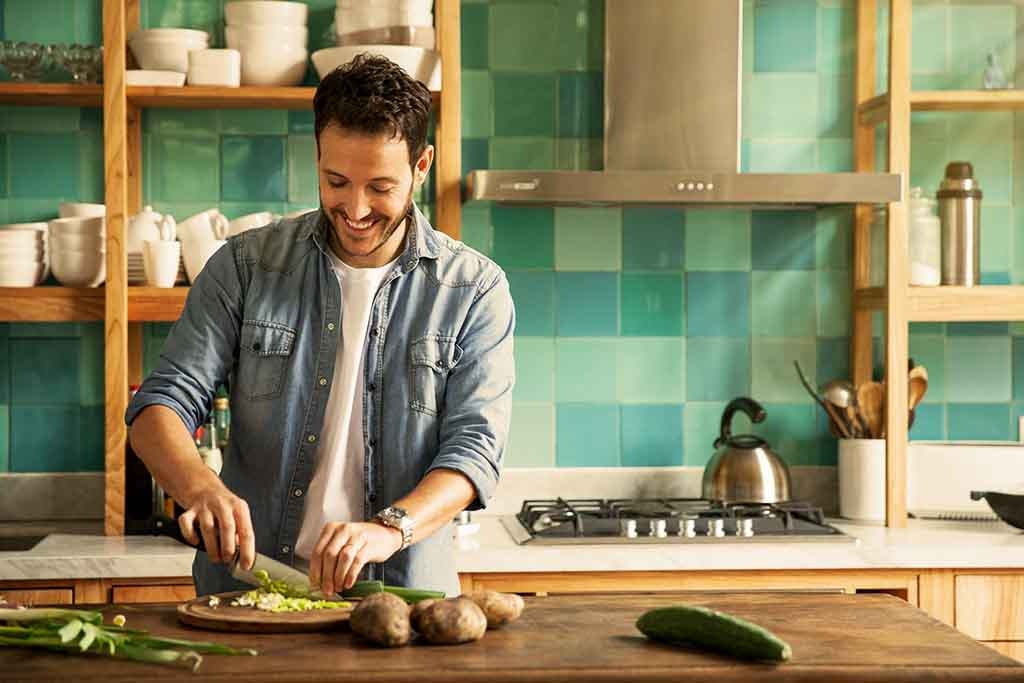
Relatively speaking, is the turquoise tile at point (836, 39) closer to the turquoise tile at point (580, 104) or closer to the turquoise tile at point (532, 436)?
the turquoise tile at point (580, 104)

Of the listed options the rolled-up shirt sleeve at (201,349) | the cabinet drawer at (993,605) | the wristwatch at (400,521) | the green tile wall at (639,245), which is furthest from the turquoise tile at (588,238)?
the wristwatch at (400,521)

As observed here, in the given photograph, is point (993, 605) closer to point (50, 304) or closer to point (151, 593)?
point (151, 593)

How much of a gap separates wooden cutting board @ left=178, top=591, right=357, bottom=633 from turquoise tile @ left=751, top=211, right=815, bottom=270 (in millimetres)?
2053

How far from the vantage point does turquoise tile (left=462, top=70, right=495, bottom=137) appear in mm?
3766

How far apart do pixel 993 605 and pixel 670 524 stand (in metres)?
0.71

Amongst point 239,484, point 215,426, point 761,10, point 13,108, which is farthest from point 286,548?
point 761,10

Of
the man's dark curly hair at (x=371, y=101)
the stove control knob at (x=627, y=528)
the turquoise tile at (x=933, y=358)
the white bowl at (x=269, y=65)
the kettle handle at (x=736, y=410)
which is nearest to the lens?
the man's dark curly hair at (x=371, y=101)

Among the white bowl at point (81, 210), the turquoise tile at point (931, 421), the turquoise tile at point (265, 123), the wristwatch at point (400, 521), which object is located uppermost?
the turquoise tile at point (265, 123)

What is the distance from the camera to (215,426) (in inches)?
138

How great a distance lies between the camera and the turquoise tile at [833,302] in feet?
12.6

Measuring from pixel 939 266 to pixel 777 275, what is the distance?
42 centimetres

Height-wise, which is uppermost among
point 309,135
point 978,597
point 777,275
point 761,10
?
point 761,10

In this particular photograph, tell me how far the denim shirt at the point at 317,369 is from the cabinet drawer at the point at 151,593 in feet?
2.07

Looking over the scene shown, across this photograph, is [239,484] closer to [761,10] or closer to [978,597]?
[978,597]
